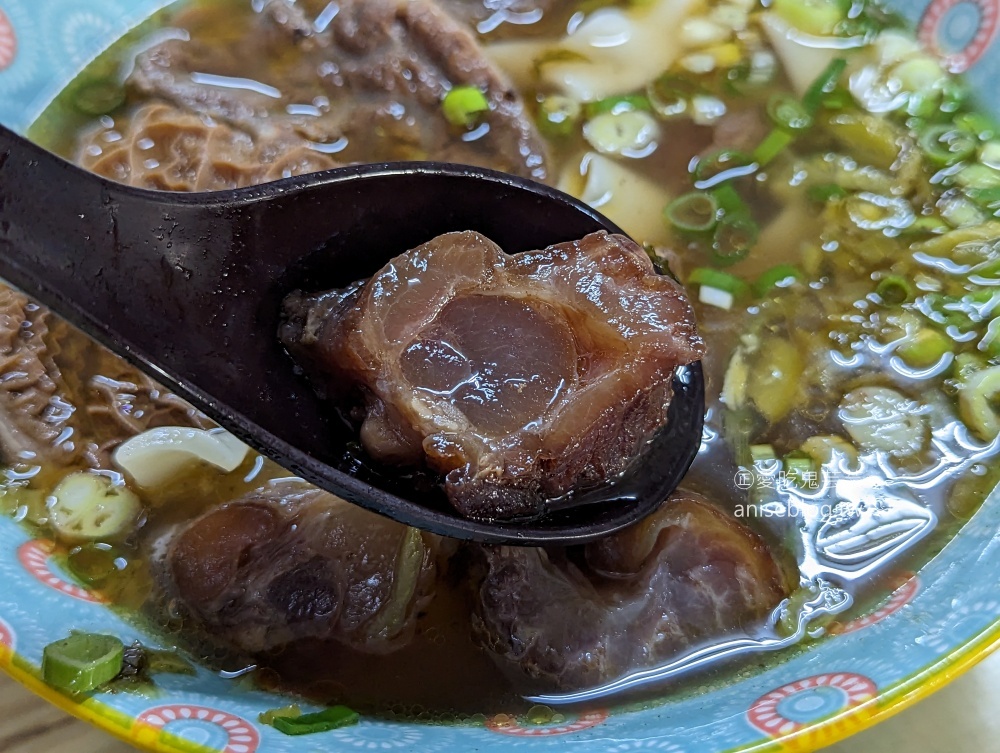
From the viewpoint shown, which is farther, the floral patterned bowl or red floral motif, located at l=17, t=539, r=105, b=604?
red floral motif, located at l=17, t=539, r=105, b=604

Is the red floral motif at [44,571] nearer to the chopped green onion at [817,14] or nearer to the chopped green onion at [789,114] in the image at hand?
the chopped green onion at [789,114]

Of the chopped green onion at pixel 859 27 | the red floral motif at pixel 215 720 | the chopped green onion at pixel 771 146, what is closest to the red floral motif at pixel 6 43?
the red floral motif at pixel 215 720

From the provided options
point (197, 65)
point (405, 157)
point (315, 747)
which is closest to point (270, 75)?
point (197, 65)

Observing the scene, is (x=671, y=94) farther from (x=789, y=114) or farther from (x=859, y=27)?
(x=859, y=27)

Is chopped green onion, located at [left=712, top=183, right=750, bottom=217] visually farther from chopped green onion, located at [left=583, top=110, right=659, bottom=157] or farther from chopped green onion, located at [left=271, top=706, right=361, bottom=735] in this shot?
chopped green onion, located at [left=271, top=706, right=361, bottom=735]

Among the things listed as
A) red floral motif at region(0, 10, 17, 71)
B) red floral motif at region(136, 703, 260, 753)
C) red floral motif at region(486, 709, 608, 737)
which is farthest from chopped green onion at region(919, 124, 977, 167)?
red floral motif at region(0, 10, 17, 71)

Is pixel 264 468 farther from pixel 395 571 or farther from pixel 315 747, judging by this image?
pixel 315 747
